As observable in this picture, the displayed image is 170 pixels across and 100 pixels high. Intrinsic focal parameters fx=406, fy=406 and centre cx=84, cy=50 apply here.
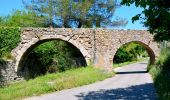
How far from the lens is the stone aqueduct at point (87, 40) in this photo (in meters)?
29.5

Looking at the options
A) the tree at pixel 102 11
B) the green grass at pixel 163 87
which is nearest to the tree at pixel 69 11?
the tree at pixel 102 11

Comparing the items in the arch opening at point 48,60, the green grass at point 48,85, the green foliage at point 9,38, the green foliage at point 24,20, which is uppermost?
the green foliage at point 24,20

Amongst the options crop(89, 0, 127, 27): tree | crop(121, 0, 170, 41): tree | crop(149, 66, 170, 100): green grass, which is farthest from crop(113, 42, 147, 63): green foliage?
crop(121, 0, 170, 41): tree

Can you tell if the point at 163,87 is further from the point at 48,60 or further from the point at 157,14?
the point at 48,60

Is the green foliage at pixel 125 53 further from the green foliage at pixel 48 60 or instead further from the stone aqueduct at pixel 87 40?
the stone aqueduct at pixel 87 40

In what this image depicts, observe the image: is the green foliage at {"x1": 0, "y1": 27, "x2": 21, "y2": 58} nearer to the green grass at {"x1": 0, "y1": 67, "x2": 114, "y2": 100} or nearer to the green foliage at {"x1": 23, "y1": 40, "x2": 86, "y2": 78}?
the green foliage at {"x1": 23, "y1": 40, "x2": 86, "y2": 78}

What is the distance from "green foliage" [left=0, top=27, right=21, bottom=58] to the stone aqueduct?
1.16 ft

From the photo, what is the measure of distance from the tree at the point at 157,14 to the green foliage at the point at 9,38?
59.4ft

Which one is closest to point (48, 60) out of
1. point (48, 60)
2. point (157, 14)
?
point (48, 60)

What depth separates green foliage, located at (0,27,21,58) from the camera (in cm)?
2925

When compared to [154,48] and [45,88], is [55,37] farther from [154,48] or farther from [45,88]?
[45,88]

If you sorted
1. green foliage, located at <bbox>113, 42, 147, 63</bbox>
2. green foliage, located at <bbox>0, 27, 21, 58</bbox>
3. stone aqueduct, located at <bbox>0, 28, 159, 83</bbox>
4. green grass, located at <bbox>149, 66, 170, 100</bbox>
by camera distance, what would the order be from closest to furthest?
green grass, located at <bbox>149, 66, 170, 100</bbox>
green foliage, located at <bbox>0, 27, 21, 58</bbox>
stone aqueduct, located at <bbox>0, 28, 159, 83</bbox>
green foliage, located at <bbox>113, 42, 147, 63</bbox>

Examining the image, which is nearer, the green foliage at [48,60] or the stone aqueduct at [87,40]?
Result: the stone aqueduct at [87,40]

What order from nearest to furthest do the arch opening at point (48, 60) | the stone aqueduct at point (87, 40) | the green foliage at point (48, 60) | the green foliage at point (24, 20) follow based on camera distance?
the stone aqueduct at point (87, 40)
the arch opening at point (48, 60)
the green foliage at point (48, 60)
the green foliage at point (24, 20)
